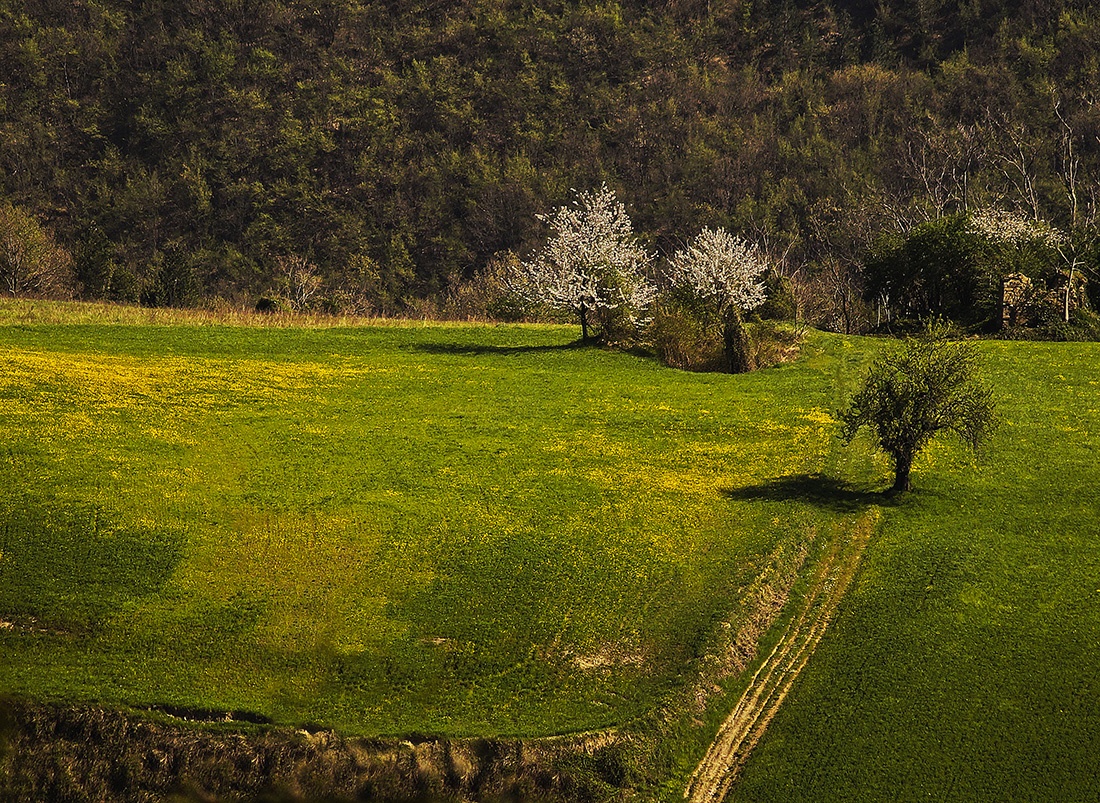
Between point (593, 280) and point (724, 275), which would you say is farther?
point (724, 275)

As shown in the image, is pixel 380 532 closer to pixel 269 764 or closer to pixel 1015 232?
pixel 269 764

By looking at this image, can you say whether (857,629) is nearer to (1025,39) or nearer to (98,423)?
(98,423)

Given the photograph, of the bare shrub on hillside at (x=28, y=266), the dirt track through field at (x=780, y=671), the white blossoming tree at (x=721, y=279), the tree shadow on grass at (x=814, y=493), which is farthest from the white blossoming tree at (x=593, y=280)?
the bare shrub on hillside at (x=28, y=266)

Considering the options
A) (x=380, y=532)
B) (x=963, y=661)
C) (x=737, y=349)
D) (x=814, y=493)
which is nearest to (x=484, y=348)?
(x=737, y=349)

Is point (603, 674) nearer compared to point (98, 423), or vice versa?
point (603, 674)

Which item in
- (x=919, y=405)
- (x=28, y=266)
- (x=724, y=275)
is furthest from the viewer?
(x=28, y=266)

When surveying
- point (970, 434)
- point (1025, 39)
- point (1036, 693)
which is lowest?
point (1036, 693)

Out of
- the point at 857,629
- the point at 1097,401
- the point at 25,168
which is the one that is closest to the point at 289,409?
the point at 857,629
